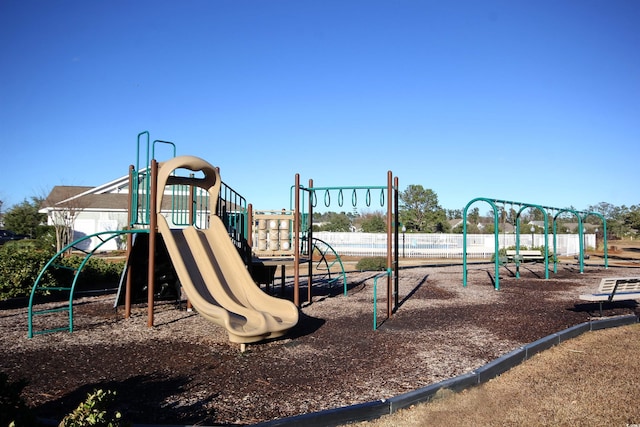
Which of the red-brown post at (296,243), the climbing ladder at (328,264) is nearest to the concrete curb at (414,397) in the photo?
the red-brown post at (296,243)

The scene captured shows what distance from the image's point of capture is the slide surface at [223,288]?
6.48 metres

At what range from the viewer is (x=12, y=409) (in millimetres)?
3023

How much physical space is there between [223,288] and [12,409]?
457cm

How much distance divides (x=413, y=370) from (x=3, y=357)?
5185 millimetres

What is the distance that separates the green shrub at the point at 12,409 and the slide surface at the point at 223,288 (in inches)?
127

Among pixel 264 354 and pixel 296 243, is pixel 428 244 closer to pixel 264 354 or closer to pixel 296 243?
pixel 296 243

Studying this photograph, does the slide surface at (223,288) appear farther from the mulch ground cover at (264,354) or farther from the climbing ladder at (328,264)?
the climbing ladder at (328,264)

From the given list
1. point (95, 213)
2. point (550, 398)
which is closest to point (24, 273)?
point (550, 398)

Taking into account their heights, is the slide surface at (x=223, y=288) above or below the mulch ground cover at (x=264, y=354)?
above

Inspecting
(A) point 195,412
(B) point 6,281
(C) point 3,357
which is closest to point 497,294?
(A) point 195,412

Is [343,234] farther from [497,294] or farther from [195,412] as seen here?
[195,412]

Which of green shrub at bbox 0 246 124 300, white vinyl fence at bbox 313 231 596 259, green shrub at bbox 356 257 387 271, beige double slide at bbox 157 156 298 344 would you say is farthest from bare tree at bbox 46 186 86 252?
beige double slide at bbox 157 156 298 344

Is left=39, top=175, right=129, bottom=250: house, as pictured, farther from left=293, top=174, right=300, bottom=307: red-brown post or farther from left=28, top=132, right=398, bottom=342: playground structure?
left=293, top=174, right=300, bottom=307: red-brown post

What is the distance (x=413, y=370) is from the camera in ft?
18.1
